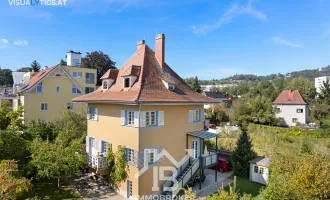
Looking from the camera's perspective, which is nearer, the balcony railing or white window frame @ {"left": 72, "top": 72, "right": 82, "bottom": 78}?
the balcony railing

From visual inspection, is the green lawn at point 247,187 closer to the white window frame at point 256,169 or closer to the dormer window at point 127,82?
the white window frame at point 256,169

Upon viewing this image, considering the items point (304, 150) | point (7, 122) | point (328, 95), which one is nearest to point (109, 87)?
point (7, 122)

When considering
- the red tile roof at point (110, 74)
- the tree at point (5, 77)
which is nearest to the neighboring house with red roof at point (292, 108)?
the red tile roof at point (110, 74)

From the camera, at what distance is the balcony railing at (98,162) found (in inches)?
794

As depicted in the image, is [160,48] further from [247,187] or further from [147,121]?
[247,187]

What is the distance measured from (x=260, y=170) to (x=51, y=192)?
1930 centimetres

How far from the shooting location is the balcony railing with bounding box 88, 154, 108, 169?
2016 cm

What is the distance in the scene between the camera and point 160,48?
23.0 meters

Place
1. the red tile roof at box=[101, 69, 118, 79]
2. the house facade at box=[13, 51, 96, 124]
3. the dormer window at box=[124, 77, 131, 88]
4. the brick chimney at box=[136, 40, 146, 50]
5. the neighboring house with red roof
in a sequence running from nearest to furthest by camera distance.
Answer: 1. the dormer window at box=[124, 77, 131, 88]
2. the red tile roof at box=[101, 69, 118, 79]
3. the brick chimney at box=[136, 40, 146, 50]
4. the house facade at box=[13, 51, 96, 124]
5. the neighboring house with red roof

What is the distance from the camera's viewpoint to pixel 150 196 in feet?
62.0

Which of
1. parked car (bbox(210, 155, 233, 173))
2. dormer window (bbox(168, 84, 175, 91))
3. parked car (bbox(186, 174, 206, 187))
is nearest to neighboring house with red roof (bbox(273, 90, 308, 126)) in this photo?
parked car (bbox(210, 155, 233, 173))

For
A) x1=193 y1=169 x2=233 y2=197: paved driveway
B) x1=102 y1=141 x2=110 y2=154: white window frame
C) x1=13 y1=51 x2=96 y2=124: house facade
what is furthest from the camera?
x1=13 y1=51 x2=96 y2=124: house facade

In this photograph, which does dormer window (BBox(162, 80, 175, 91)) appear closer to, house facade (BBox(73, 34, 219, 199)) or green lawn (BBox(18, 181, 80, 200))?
house facade (BBox(73, 34, 219, 199))

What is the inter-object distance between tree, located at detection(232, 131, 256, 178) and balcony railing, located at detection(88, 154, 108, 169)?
1325 cm
